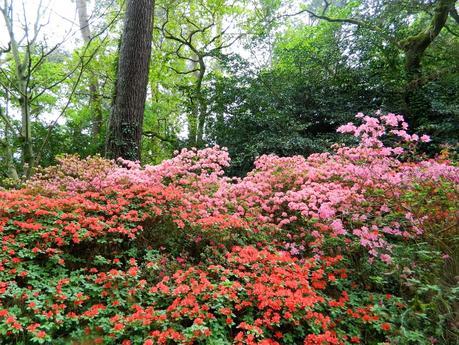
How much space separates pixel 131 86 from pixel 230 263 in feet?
14.2

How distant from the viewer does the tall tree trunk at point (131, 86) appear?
244 inches

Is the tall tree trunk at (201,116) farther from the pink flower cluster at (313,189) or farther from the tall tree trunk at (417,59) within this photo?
the tall tree trunk at (417,59)

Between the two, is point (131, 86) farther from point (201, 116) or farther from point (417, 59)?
point (417, 59)

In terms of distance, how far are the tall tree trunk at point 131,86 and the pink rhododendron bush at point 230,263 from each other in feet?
5.73

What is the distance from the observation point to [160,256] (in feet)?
10.4

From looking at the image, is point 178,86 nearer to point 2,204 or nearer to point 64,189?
point 64,189

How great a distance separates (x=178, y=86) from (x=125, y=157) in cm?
523

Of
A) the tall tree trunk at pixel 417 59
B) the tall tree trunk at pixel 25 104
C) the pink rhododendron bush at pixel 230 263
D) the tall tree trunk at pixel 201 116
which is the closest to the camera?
the pink rhododendron bush at pixel 230 263

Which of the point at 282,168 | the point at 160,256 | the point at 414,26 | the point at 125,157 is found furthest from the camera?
the point at 414,26

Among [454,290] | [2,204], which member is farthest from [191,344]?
[2,204]

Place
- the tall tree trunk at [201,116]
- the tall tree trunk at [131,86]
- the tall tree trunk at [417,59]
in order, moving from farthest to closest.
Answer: the tall tree trunk at [201,116], the tall tree trunk at [417,59], the tall tree trunk at [131,86]

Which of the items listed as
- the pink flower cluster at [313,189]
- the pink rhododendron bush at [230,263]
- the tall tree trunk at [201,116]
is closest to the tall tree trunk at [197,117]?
the tall tree trunk at [201,116]

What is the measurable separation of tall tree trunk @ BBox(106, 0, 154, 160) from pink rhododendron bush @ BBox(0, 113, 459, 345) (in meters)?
1.75

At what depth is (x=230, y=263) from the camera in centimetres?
309
